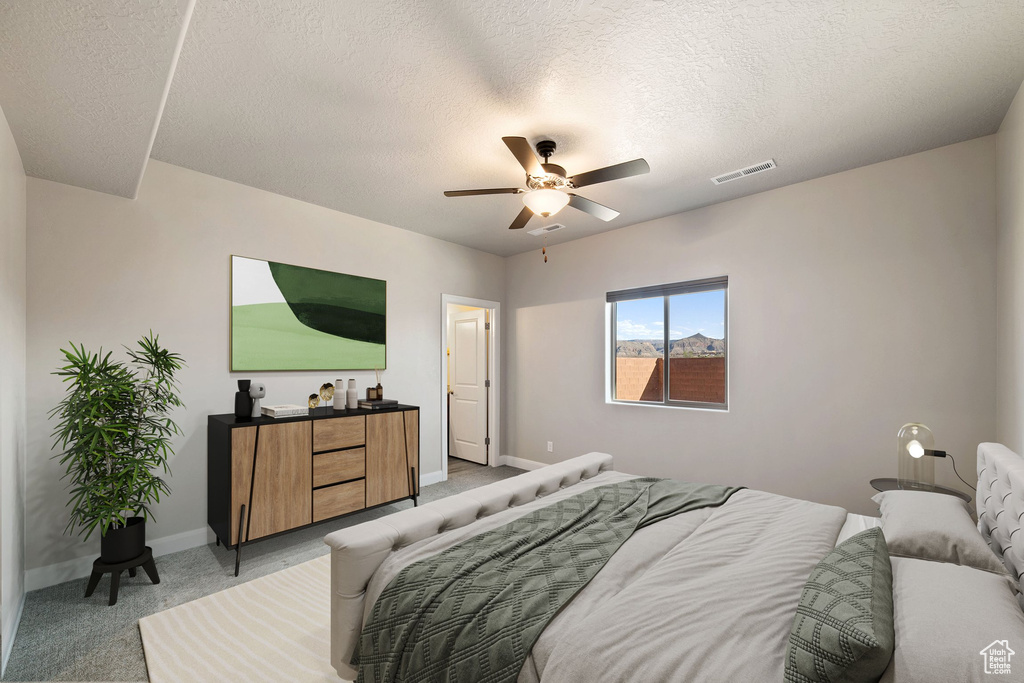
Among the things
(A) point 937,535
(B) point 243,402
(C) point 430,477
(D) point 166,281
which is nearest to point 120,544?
(B) point 243,402

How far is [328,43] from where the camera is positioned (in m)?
1.96

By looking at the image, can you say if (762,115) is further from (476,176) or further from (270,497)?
(270,497)

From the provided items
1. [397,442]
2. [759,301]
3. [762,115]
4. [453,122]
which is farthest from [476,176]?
[759,301]

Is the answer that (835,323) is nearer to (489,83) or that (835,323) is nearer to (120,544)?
(489,83)

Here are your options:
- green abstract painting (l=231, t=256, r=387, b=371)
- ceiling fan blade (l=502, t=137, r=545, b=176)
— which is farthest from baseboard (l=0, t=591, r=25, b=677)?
ceiling fan blade (l=502, t=137, r=545, b=176)

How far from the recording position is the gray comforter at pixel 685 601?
1.06 m

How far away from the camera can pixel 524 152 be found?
92.6 inches

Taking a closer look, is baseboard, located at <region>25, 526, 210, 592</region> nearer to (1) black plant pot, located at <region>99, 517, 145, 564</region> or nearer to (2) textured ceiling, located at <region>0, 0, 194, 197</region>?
(1) black plant pot, located at <region>99, 517, 145, 564</region>

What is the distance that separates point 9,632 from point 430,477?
3.15 m

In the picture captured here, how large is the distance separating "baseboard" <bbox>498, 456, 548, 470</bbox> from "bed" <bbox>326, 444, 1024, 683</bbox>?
9.87 feet

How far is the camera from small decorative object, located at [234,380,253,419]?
3.07m

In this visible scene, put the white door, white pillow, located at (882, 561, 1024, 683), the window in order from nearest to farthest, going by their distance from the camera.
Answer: white pillow, located at (882, 561, 1024, 683)
the window
the white door

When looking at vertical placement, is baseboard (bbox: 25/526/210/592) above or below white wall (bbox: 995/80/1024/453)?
below

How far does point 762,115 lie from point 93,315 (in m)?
4.30
